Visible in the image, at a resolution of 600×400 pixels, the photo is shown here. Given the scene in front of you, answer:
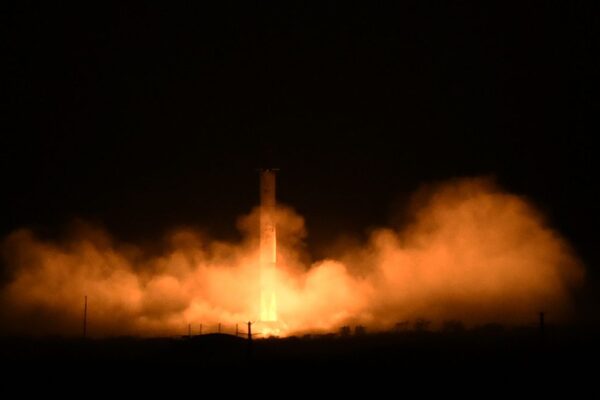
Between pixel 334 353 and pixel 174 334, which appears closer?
pixel 334 353

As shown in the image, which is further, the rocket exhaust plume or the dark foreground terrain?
the rocket exhaust plume

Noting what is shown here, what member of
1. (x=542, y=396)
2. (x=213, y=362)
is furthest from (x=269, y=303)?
(x=542, y=396)

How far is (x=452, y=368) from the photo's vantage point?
153 ft

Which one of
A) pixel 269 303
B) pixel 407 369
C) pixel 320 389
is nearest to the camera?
pixel 320 389

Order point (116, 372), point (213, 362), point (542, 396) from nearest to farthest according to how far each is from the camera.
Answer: point (542, 396), point (116, 372), point (213, 362)

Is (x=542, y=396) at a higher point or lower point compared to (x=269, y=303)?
lower

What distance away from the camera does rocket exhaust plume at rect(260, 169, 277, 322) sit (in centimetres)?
6147

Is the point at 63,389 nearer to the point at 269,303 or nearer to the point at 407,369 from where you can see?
the point at 407,369

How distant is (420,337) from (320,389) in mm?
27491

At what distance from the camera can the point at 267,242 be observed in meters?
62.0

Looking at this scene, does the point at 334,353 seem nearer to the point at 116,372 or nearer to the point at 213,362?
the point at 213,362

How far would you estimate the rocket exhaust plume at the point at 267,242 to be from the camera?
6147 centimetres

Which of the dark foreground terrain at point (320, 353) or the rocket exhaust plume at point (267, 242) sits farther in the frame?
the rocket exhaust plume at point (267, 242)

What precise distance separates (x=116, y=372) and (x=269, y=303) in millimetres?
20130
